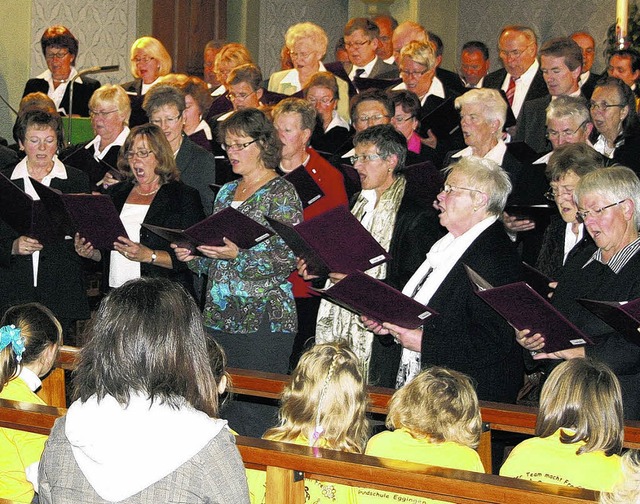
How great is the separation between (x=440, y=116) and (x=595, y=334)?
2.62m

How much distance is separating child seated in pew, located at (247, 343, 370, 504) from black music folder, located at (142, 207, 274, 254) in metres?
1.36

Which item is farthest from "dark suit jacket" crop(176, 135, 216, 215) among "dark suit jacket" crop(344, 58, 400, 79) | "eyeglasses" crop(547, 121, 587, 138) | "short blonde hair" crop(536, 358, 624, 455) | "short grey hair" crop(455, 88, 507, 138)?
"short blonde hair" crop(536, 358, 624, 455)

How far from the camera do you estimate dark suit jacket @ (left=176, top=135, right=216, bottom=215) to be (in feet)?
18.7

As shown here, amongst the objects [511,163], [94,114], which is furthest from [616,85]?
[94,114]

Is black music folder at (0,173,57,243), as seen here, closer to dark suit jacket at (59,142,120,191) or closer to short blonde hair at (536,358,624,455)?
dark suit jacket at (59,142,120,191)

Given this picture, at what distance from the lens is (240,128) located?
4.75 m

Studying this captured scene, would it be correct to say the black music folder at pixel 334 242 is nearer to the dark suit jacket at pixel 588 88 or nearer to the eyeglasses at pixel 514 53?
the dark suit jacket at pixel 588 88

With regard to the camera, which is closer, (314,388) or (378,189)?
(314,388)

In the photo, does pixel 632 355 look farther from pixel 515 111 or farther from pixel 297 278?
pixel 515 111

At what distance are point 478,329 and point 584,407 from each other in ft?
3.50

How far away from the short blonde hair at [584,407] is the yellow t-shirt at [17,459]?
4.89 ft

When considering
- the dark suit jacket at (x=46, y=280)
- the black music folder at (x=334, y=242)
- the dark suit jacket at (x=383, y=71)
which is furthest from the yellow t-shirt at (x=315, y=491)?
the dark suit jacket at (x=383, y=71)

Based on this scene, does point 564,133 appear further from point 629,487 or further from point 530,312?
point 629,487

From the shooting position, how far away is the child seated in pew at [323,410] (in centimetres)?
298
